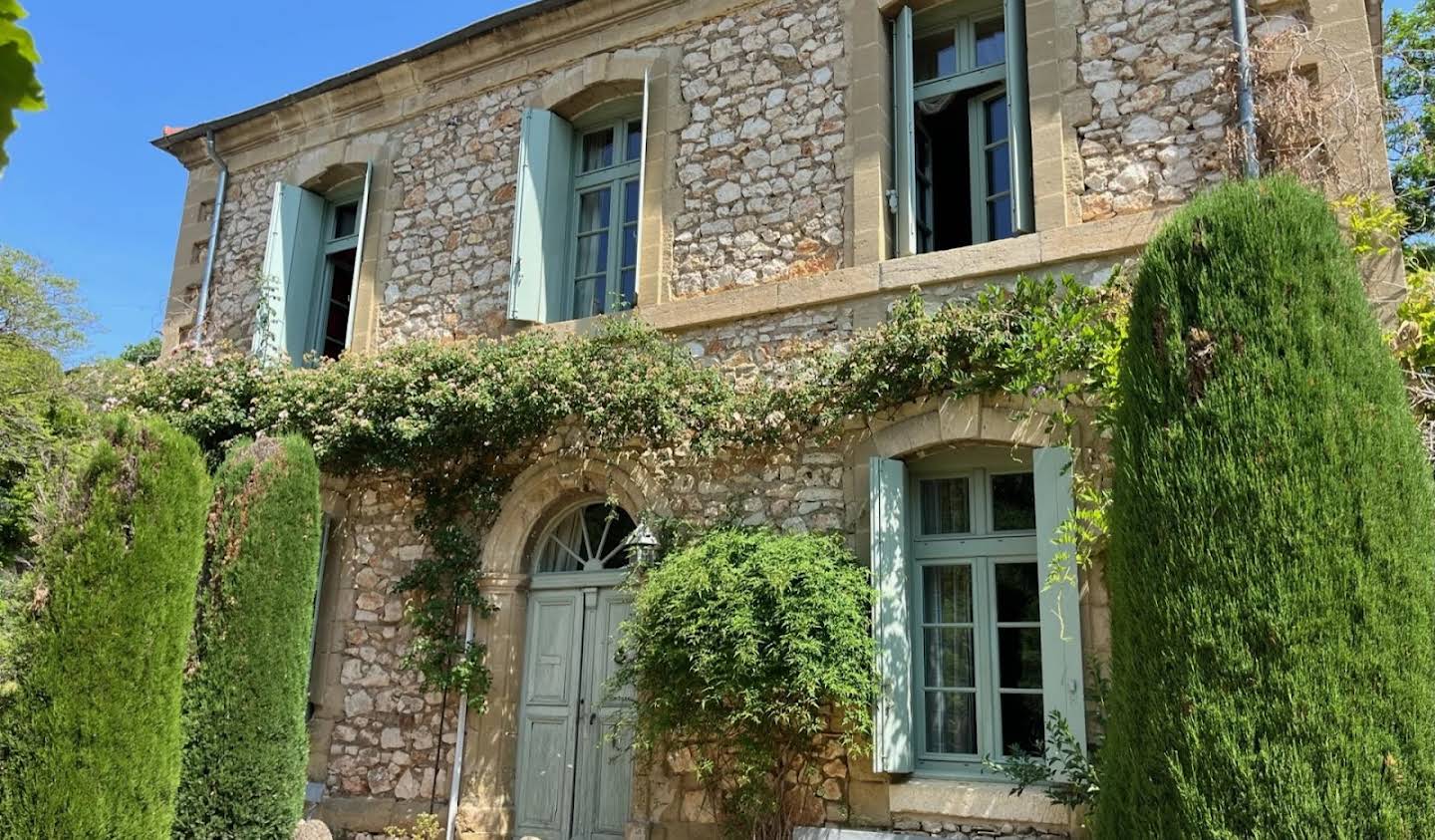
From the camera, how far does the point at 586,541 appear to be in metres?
7.35

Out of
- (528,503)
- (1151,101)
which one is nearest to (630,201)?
(528,503)

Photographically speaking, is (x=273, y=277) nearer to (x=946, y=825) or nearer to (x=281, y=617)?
(x=281, y=617)

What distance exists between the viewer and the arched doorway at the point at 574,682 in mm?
6734

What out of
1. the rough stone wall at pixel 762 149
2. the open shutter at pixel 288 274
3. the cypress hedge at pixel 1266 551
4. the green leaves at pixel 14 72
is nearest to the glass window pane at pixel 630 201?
the rough stone wall at pixel 762 149

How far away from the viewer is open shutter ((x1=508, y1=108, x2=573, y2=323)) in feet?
24.9

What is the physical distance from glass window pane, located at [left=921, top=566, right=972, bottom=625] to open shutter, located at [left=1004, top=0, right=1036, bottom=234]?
1.90m

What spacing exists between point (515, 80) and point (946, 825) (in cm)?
601

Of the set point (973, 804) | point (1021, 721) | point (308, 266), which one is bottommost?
point (973, 804)

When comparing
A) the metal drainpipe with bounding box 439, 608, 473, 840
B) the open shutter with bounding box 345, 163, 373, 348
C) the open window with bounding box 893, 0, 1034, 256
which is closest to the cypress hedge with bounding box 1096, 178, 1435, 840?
the open window with bounding box 893, 0, 1034, 256

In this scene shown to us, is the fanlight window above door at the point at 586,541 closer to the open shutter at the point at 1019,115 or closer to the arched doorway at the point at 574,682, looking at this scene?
the arched doorway at the point at 574,682

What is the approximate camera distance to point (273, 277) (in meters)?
8.90

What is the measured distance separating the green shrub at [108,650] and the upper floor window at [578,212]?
2.81 meters

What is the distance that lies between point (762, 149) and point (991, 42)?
152 cm

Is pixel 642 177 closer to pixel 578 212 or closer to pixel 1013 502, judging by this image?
pixel 578 212
